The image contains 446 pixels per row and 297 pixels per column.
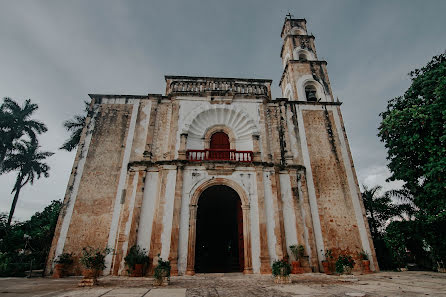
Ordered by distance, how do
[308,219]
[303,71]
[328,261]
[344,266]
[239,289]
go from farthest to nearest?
1. [303,71]
2. [308,219]
3. [328,261]
4. [344,266]
5. [239,289]

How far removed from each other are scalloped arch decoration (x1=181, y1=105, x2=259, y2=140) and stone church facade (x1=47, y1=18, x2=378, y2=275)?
6 cm

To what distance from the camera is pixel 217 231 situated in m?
18.1

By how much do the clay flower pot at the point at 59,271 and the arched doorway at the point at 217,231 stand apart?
699cm

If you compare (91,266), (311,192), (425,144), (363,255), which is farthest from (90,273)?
(425,144)

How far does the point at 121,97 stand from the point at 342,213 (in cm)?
1396

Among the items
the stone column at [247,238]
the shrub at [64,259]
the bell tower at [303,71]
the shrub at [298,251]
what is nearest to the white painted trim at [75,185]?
the shrub at [64,259]

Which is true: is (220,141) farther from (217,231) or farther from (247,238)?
(217,231)

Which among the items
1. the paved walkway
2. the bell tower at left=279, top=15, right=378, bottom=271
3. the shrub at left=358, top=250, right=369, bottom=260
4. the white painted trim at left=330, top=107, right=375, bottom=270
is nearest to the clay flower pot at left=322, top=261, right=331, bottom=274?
the bell tower at left=279, top=15, right=378, bottom=271

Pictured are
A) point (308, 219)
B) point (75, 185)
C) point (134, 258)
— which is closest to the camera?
point (134, 258)

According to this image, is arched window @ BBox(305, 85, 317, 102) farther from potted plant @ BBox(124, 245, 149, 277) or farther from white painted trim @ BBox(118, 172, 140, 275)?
potted plant @ BBox(124, 245, 149, 277)

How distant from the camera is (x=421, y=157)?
980 cm

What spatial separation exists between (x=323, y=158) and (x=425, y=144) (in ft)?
14.3

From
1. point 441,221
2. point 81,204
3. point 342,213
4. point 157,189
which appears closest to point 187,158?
point 157,189

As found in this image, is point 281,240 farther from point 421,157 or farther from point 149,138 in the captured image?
point 149,138
